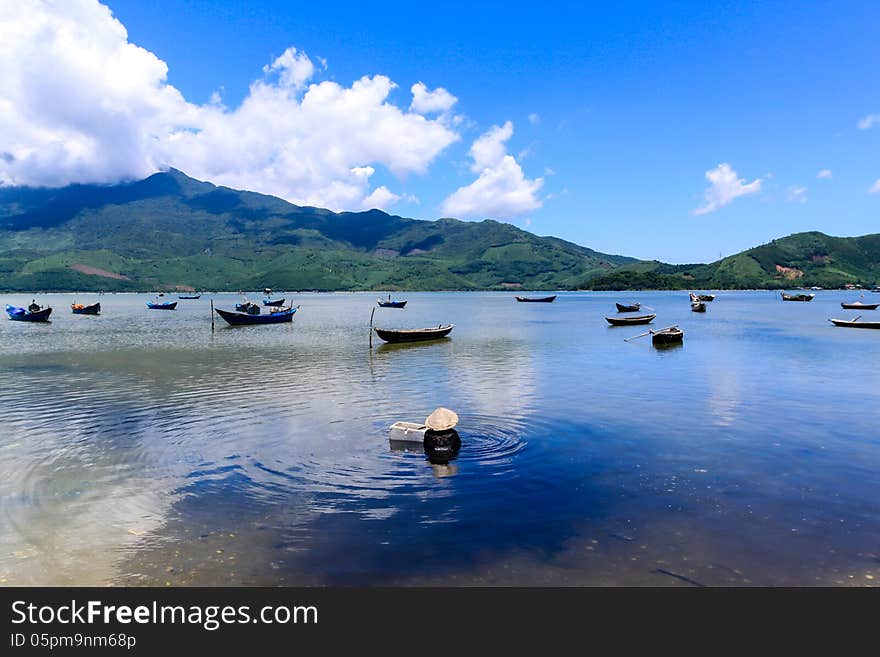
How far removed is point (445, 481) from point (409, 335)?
1744 inches

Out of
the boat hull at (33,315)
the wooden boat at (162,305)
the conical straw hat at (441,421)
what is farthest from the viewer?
the wooden boat at (162,305)

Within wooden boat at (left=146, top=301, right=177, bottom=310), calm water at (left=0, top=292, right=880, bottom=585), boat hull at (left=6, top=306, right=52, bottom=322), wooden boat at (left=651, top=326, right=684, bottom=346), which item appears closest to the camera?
calm water at (left=0, top=292, right=880, bottom=585)

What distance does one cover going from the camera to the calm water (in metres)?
10.9

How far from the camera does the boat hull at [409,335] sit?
57775 millimetres

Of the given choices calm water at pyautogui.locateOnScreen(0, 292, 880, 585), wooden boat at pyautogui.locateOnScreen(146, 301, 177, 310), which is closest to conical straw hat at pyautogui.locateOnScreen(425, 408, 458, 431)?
calm water at pyautogui.locateOnScreen(0, 292, 880, 585)

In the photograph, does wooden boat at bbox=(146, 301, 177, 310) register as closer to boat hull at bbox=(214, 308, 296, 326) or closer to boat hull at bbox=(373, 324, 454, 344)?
boat hull at bbox=(214, 308, 296, 326)

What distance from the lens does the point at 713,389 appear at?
1235 inches

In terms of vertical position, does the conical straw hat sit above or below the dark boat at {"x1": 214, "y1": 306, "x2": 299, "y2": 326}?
below

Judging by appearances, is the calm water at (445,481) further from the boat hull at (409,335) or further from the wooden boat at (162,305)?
the wooden boat at (162,305)

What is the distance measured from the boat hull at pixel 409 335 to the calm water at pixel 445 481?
21.8m

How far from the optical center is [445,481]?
1580cm

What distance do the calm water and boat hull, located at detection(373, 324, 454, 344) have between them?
21.8m

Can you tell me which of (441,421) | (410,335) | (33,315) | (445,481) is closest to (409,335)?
(410,335)

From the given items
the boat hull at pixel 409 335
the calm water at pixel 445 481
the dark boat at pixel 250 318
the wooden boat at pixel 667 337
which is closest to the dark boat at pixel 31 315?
the dark boat at pixel 250 318
